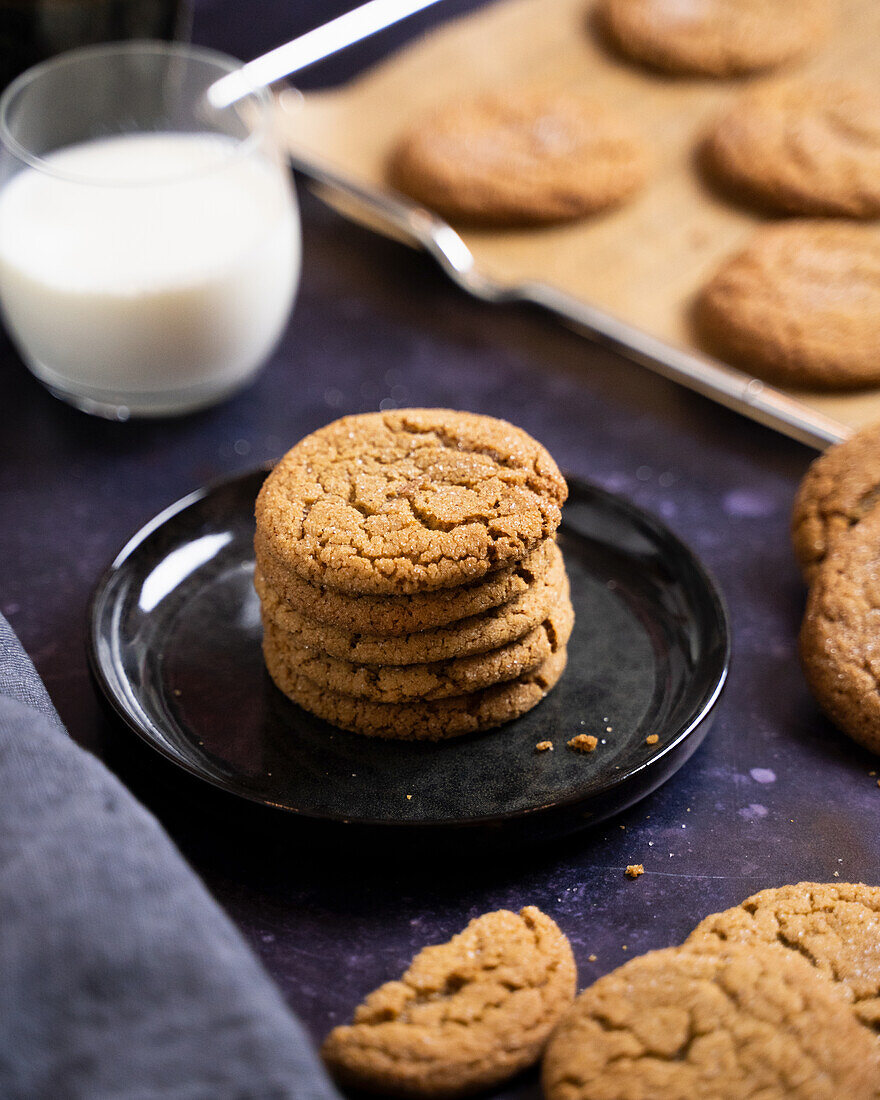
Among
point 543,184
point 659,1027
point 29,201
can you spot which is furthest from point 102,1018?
point 543,184

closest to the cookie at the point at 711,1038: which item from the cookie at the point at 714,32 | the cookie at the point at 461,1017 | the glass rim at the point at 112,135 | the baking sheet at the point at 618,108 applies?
the cookie at the point at 461,1017

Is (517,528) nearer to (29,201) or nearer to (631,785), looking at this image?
(631,785)

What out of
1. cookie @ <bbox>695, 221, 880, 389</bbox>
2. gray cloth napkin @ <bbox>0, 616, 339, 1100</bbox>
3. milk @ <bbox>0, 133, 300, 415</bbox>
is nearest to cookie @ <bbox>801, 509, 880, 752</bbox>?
cookie @ <bbox>695, 221, 880, 389</bbox>

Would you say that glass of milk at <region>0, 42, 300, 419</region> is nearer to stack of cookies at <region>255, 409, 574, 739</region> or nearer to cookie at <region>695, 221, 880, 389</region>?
stack of cookies at <region>255, 409, 574, 739</region>

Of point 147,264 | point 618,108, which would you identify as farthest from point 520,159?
point 147,264

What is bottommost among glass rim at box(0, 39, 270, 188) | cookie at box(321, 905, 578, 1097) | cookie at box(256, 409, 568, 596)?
cookie at box(321, 905, 578, 1097)
